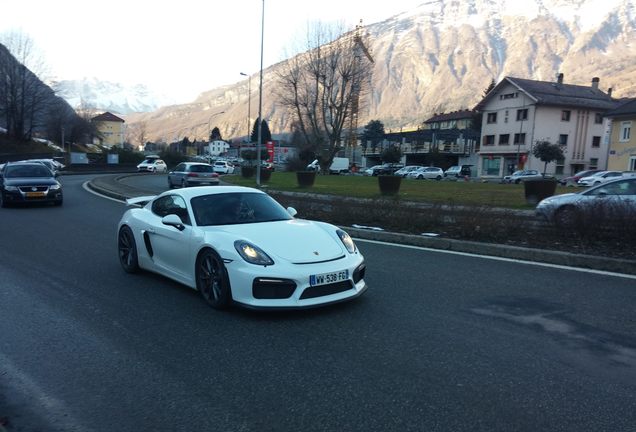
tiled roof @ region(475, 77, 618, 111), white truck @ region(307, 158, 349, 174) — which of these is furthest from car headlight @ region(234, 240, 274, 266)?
tiled roof @ region(475, 77, 618, 111)

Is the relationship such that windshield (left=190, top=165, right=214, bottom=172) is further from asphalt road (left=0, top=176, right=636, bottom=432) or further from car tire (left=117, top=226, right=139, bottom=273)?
asphalt road (left=0, top=176, right=636, bottom=432)

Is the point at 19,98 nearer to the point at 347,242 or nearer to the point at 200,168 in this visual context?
the point at 200,168

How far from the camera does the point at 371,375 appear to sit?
401 cm

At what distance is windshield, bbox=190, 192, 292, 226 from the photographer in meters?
6.34

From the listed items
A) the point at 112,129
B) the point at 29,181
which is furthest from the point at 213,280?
the point at 112,129

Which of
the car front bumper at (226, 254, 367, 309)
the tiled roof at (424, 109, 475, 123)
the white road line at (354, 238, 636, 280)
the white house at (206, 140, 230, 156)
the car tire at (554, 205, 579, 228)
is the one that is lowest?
the white road line at (354, 238, 636, 280)

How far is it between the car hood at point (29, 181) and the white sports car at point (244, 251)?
38.3 feet

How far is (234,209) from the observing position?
6.55m

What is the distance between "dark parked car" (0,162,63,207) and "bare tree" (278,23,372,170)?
38367mm

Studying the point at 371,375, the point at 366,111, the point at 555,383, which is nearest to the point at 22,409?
the point at 371,375

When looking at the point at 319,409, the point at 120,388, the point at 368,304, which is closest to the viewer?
the point at 319,409

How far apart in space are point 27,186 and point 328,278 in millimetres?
15008

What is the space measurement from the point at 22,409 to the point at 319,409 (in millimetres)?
2104

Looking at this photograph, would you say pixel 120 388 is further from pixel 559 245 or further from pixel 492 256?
pixel 559 245
